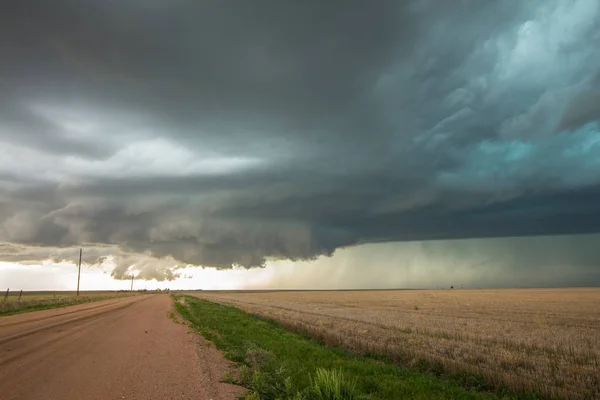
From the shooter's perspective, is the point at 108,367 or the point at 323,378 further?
the point at 108,367

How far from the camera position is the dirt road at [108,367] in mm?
10594

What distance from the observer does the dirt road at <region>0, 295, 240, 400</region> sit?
10.6m

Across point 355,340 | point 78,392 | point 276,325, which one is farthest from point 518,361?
point 276,325

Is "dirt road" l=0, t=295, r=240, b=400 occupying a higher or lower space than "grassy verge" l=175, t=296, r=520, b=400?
higher

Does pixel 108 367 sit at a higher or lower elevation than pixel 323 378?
lower

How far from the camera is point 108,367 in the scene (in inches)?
540

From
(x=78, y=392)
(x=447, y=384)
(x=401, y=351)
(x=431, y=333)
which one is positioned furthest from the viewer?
(x=431, y=333)

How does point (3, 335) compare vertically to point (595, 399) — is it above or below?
above

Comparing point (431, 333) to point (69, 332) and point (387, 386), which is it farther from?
point (69, 332)

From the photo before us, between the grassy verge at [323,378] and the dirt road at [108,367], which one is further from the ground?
the dirt road at [108,367]

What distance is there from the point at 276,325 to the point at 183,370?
1998cm

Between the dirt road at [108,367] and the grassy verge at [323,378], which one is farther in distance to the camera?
the dirt road at [108,367]

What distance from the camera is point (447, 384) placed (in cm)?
1312

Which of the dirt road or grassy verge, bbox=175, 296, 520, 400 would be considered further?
the dirt road
